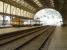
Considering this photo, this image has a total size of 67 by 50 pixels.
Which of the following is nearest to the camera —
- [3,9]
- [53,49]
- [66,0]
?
[53,49]

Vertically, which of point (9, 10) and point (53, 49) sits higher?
point (9, 10)

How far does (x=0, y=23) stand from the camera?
151 ft

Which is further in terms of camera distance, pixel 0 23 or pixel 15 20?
pixel 0 23

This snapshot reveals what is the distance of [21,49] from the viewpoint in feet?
34.3

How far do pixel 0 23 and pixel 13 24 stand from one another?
12.3 ft

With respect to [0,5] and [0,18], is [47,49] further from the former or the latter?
[0,18]

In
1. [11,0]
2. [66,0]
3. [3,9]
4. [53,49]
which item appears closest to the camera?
[53,49]

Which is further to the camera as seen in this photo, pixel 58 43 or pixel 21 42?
pixel 21 42

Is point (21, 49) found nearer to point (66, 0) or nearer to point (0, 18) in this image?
point (66, 0)

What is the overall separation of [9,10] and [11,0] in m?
3.68

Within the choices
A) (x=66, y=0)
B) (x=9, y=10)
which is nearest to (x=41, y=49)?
(x=66, y=0)

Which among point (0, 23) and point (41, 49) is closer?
point (41, 49)

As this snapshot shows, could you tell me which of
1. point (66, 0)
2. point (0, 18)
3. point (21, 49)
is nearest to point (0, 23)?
point (0, 18)

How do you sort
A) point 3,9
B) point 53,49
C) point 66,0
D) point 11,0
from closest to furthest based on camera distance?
1. point 53,49
2. point 66,0
3. point 3,9
4. point 11,0
